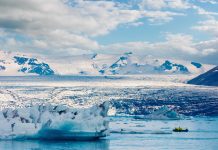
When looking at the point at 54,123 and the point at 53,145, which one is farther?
the point at 54,123

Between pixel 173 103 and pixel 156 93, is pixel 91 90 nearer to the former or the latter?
pixel 156 93

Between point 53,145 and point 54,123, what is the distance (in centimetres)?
229

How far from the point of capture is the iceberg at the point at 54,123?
178ft

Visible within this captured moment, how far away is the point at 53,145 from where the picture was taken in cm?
5416

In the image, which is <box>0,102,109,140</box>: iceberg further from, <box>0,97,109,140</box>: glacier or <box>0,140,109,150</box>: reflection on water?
<box>0,140,109,150</box>: reflection on water

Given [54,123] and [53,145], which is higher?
[54,123]

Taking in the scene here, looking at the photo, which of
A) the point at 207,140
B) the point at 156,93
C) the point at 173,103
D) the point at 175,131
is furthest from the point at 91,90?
the point at 207,140

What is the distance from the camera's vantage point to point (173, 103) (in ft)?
A: 542

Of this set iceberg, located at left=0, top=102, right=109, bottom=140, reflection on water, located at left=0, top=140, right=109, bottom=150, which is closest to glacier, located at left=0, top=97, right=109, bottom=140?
→ iceberg, located at left=0, top=102, right=109, bottom=140

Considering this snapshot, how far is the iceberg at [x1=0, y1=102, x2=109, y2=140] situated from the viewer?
178 feet

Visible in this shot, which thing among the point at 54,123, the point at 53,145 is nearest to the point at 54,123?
the point at 54,123

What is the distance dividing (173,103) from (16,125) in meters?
114

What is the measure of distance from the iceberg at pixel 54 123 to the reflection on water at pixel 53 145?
2.39ft

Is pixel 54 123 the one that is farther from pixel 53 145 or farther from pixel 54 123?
pixel 53 145
